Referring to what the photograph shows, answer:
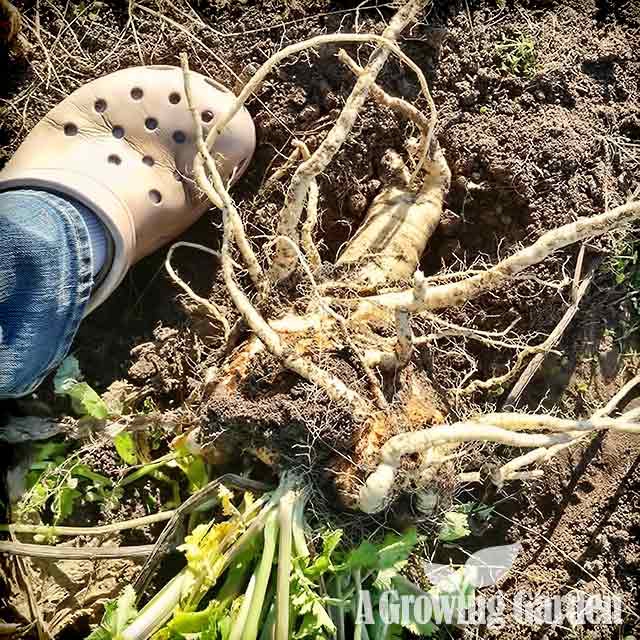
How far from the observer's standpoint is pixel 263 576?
119cm

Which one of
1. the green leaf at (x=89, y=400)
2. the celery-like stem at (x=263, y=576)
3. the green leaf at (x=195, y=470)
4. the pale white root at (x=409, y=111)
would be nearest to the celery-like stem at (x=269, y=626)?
the celery-like stem at (x=263, y=576)

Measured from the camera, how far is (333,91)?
1.61 metres

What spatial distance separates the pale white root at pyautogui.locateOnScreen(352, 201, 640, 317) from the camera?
3.77ft

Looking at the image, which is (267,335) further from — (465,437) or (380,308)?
(465,437)

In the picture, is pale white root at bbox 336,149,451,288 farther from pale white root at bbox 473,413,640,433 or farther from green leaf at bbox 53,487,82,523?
green leaf at bbox 53,487,82,523

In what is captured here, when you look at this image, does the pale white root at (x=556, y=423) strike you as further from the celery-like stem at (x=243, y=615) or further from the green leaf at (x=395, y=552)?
the celery-like stem at (x=243, y=615)

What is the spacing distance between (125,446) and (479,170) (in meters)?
0.99

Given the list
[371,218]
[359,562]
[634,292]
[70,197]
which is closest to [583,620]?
[359,562]

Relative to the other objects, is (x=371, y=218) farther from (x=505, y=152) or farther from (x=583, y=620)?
(x=583, y=620)

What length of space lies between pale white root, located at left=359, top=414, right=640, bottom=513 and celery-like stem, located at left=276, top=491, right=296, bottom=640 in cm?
14

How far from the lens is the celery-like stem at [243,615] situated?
1.16m

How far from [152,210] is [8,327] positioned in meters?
0.41

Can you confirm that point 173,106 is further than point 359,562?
Yes

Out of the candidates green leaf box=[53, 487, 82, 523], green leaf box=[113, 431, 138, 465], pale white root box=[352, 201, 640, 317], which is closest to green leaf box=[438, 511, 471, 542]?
pale white root box=[352, 201, 640, 317]
